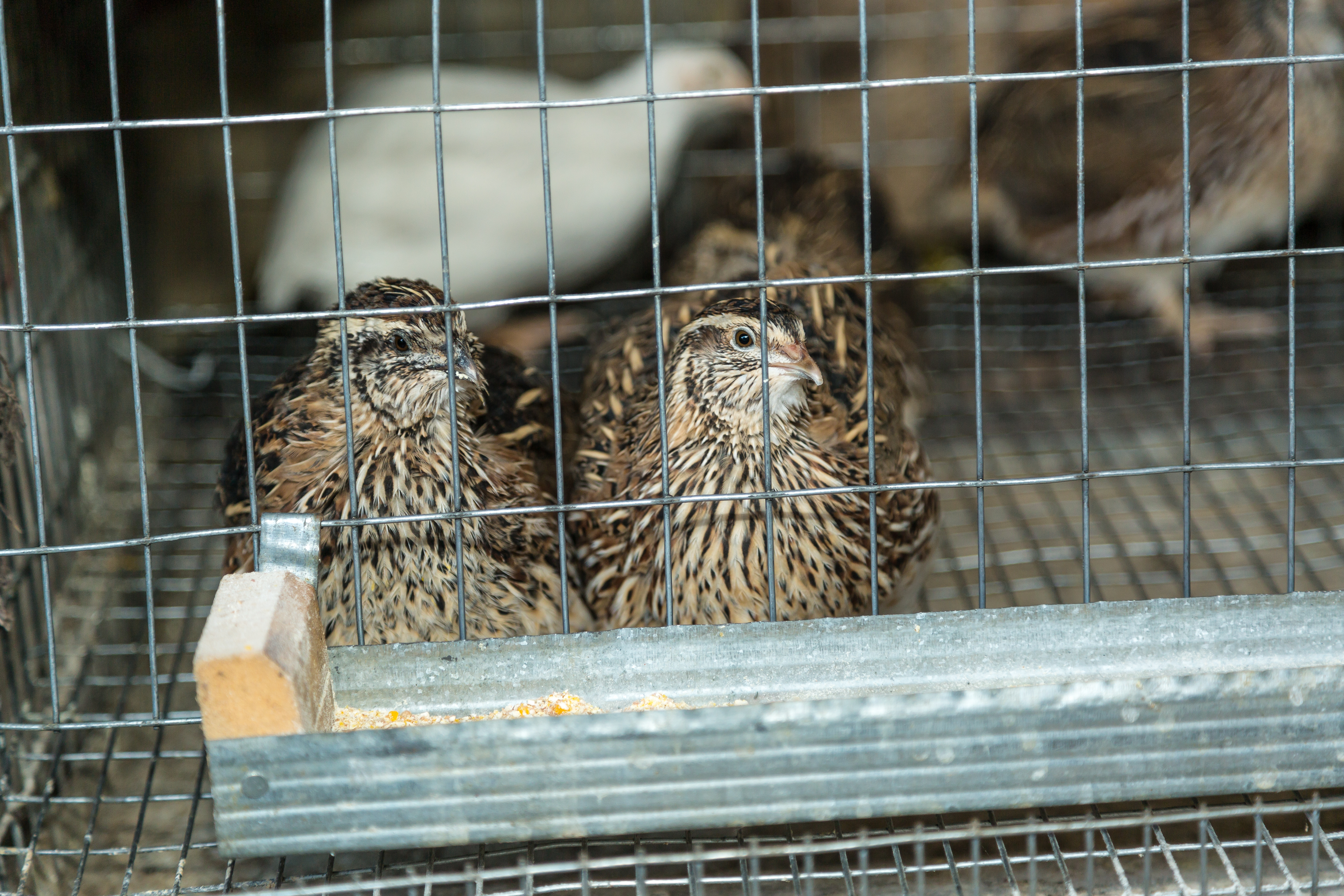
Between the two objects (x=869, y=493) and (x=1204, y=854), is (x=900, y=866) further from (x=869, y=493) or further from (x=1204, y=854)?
(x=869, y=493)

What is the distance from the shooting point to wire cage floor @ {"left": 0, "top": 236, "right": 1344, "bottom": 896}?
7.72 ft

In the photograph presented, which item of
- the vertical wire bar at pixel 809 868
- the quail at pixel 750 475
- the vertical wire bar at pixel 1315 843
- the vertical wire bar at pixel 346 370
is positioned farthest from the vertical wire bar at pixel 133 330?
the vertical wire bar at pixel 1315 843

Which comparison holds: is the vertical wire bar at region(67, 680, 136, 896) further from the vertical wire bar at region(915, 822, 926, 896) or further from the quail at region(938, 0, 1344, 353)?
the quail at region(938, 0, 1344, 353)

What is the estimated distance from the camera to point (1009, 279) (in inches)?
218

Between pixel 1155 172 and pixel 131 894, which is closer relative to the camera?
pixel 131 894

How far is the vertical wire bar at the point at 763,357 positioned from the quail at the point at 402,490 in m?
0.51

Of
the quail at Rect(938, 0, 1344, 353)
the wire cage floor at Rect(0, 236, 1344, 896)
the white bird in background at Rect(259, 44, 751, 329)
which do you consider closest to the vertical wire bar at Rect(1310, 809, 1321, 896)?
the wire cage floor at Rect(0, 236, 1344, 896)

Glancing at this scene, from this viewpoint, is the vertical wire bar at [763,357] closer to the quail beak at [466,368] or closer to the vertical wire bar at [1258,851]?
the quail beak at [466,368]

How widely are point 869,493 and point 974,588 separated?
57.3 inches

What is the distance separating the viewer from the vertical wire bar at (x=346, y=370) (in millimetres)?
2143

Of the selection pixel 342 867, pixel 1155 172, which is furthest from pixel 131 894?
pixel 1155 172

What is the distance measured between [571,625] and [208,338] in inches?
108

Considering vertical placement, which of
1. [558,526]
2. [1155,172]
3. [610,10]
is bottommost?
[558,526]

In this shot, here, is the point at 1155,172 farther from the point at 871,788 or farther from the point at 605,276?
the point at 871,788
